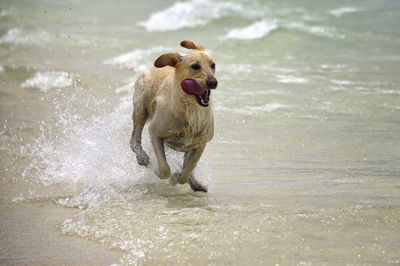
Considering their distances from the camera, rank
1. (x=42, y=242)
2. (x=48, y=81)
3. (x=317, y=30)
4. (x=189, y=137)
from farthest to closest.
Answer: (x=317, y=30) < (x=48, y=81) < (x=189, y=137) < (x=42, y=242)

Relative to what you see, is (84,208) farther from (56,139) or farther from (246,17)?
(246,17)

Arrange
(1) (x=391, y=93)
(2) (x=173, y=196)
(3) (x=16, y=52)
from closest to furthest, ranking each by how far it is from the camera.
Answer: (2) (x=173, y=196)
(1) (x=391, y=93)
(3) (x=16, y=52)

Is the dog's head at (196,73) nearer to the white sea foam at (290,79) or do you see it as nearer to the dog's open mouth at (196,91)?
the dog's open mouth at (196,91)

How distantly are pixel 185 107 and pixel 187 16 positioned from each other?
19.4 m

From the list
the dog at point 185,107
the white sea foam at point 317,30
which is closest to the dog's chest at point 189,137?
the dog at point 185,107

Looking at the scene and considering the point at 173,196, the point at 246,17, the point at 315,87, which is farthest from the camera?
the point at 246,17

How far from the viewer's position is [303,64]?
14258 mm

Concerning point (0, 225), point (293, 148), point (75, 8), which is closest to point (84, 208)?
point (0, 225)

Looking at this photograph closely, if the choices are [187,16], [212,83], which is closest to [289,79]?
[212,83]

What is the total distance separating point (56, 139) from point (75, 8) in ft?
78.3

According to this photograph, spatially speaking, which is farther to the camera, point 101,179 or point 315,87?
point 315,87

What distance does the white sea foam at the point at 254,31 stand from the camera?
1825 centimetres

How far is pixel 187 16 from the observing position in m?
24.4

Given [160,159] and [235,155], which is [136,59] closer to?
[235,155]
